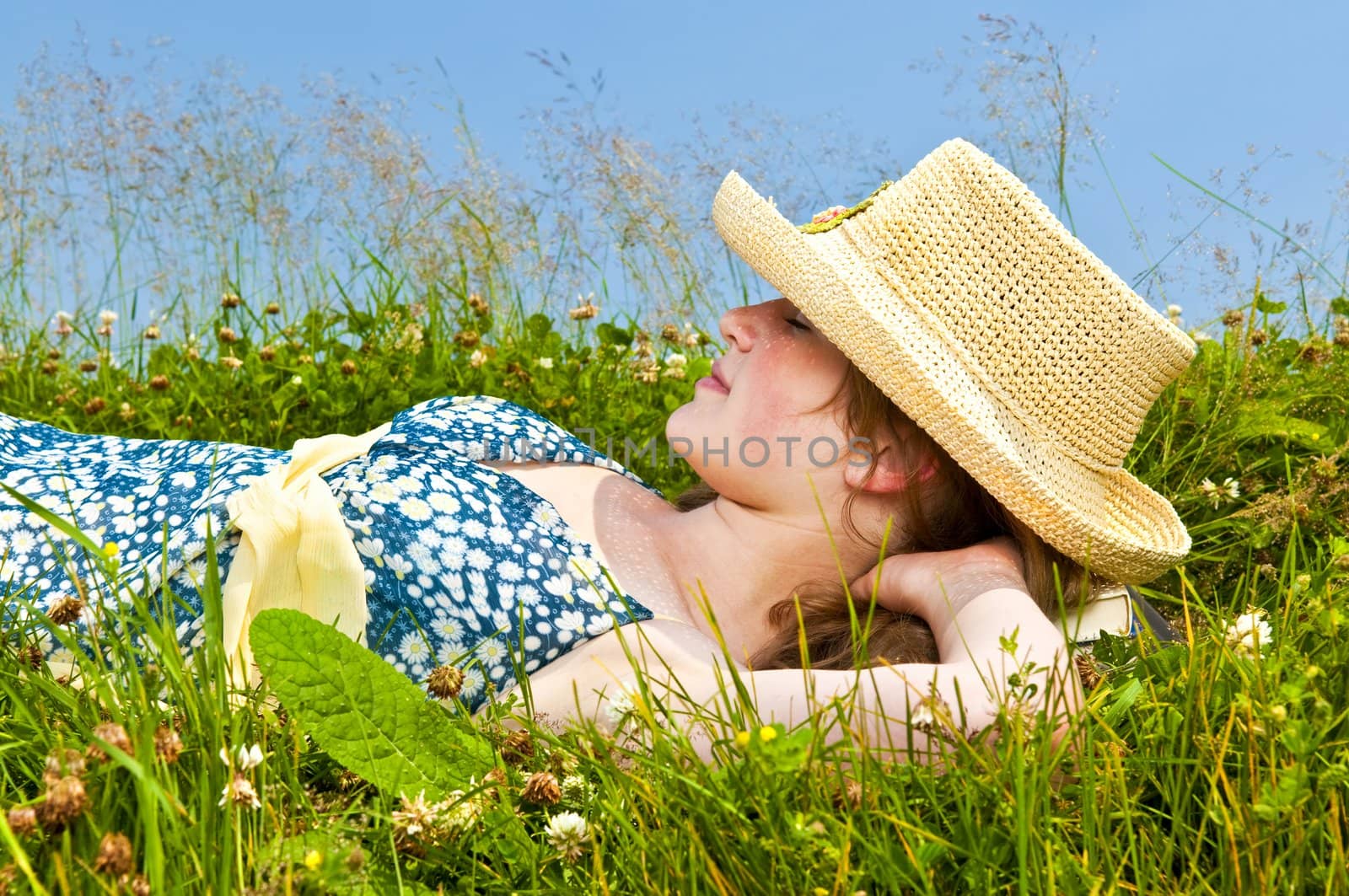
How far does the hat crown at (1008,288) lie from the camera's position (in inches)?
104

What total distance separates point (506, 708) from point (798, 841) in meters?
0.76

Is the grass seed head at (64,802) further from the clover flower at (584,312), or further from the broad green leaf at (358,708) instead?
the clover flower at (584,312)

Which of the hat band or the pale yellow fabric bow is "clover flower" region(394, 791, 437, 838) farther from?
the hat band

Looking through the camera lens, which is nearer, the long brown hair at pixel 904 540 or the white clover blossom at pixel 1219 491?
the long brown hair at pixel 904 540

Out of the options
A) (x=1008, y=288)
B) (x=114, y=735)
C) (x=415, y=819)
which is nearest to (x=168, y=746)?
(x=114, y=735)

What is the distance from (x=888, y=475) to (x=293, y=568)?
1.35 metres

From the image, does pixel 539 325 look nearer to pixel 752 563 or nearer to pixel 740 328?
pixel 740 328

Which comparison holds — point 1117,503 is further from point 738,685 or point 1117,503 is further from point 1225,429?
point 738,685

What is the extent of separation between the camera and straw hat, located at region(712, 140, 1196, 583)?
2.59 m

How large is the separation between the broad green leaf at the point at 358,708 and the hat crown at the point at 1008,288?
1.37m

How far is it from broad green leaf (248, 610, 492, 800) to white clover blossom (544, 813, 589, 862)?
0.24 meters

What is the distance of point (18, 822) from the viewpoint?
4.82ft

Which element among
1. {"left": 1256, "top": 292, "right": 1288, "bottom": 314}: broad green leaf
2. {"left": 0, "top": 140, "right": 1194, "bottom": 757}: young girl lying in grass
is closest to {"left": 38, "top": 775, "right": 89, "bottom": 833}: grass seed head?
{"left": 0, "top": 140, "right": 1194, "bottom": 757}: young girl lying in grass

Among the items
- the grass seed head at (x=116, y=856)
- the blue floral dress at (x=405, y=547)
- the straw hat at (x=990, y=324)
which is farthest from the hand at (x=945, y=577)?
the grass seed head at (x=116, y=856)
